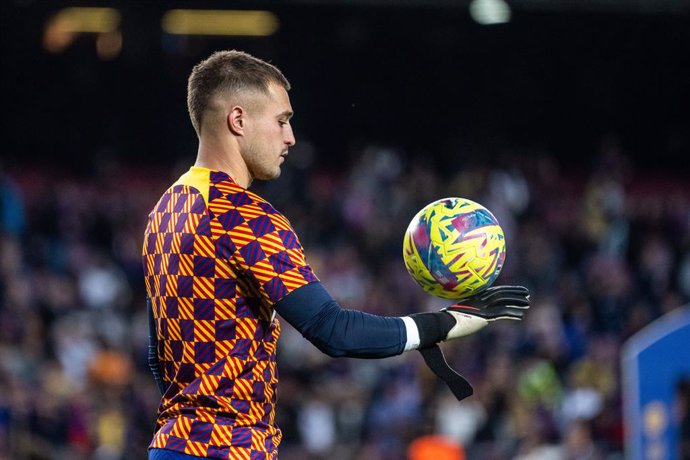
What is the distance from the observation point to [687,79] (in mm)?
19781

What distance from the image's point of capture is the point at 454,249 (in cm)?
419

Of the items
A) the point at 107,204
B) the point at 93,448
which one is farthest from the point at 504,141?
the point at 93,448

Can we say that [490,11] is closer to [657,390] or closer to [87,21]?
[87,21]

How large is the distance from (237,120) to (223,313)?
616 millimetres

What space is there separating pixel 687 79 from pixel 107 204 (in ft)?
31.6

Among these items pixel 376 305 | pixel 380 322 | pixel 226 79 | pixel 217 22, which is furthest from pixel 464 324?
pixel 217 22

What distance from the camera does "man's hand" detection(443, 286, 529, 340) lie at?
150 inches

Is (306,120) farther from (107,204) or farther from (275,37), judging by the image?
(107,204)

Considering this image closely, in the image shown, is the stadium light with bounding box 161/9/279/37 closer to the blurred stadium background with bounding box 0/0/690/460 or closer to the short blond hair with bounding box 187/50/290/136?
the blurred stadium background with bounding box 0/0/690/460

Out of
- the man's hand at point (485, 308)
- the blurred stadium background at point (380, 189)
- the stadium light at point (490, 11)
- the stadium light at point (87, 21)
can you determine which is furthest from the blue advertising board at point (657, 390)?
the stadium light at point (87, 21)

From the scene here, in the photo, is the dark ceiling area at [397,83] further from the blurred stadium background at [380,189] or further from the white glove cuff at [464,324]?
the white glove cuff at [464,324]

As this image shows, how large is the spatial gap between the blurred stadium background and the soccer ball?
6144 mm

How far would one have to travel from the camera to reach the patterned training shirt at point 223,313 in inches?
143

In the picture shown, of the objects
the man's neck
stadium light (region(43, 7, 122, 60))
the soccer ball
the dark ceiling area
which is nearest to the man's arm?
the soccer ball
